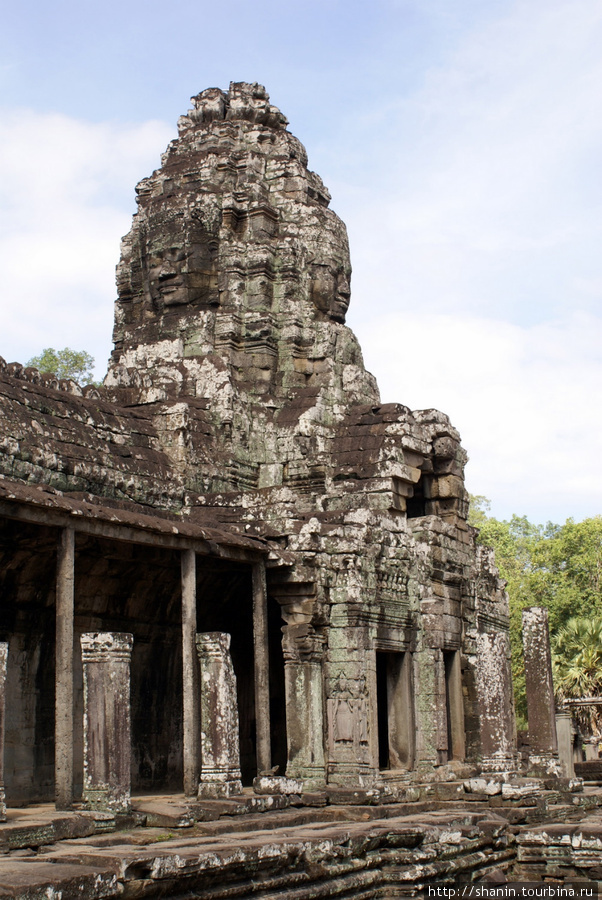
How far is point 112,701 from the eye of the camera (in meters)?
9.65

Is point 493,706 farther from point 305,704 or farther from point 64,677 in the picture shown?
point 64,677

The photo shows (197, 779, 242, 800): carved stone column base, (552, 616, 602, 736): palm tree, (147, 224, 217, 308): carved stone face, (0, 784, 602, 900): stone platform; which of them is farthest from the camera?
(552, 616, 602, 736): palm tree

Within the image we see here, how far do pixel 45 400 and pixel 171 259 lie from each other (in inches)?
193

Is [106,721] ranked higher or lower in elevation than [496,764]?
higher

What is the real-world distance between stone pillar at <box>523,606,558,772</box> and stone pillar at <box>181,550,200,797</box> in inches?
249

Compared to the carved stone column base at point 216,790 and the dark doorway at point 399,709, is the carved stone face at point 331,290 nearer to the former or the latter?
the dark doorway at point 399,709

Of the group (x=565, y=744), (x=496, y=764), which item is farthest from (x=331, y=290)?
(x=565, y=744)

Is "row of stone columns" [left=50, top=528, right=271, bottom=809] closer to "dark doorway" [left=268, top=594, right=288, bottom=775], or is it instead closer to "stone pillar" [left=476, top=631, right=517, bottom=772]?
"dark doorway" [left=268, top=594, right=288, bottom=775]

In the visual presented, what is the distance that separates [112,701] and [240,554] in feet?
10.5

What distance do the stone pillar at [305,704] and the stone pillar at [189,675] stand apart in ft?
5.08

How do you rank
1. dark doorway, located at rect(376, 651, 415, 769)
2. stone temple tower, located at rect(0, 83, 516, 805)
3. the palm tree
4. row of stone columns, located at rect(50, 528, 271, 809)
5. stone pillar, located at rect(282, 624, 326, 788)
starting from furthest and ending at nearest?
1. the palm tree
2. dark doorway, located at rect(376, 651, 415, 769)
3. stone pillar, located at rect(282, 624, 326, 788)
4. stone temple tower, located at rect(0, 83, 516, 805)
5. row of stone columns, located at rect(50, 528, 271, 809)

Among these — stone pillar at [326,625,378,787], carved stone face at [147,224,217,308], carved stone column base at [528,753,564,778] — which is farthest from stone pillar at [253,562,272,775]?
carved stone face at [147,224,217,308]

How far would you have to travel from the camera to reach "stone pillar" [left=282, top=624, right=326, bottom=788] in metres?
12.7

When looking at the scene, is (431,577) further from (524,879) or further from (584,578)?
(584,578)
